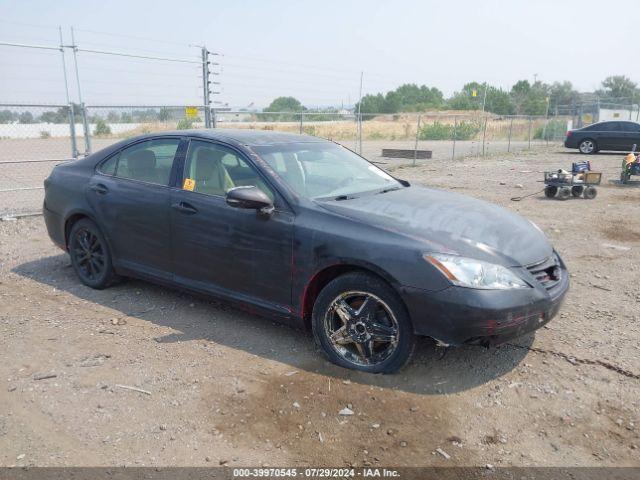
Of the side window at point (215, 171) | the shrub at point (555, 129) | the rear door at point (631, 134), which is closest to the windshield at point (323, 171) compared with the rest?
the side window at point (215, 171)

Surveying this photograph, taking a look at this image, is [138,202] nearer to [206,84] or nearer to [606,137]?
[206,84]

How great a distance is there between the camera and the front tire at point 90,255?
514cm

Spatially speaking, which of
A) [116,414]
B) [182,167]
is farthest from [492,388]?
[182,167]

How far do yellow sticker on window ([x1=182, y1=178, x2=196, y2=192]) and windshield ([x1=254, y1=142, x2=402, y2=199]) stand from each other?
603 mm

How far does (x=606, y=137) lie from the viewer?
21.3 metres

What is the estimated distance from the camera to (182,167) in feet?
14.9

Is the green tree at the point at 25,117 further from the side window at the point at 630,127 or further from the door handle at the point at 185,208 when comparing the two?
the side window at the point at 630,127

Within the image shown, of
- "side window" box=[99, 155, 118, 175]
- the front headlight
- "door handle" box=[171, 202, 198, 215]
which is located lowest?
the front headlight

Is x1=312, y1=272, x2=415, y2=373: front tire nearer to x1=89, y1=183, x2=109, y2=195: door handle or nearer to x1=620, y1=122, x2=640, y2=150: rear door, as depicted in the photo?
x1=89, y1=183, x2=109, y2=195: door handle

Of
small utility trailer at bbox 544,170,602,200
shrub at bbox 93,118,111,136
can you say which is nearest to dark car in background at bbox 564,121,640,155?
small utility trailer at bbox 544,170,602,200

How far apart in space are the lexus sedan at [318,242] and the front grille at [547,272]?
0.04 ft

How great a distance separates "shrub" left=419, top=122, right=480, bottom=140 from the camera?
38.7 metres

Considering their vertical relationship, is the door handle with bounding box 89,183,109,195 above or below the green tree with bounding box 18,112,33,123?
below

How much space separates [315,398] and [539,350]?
1.74 meters
